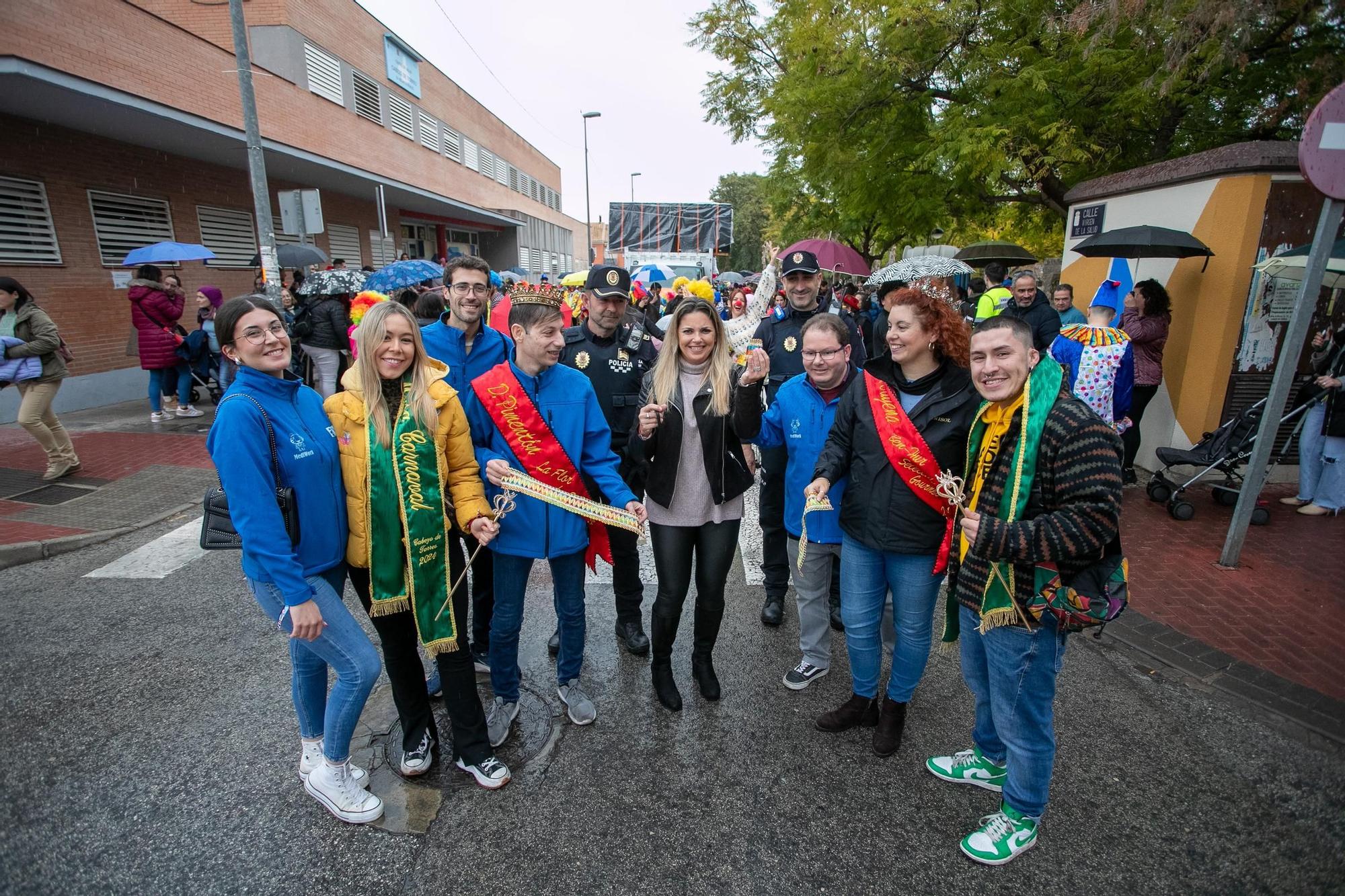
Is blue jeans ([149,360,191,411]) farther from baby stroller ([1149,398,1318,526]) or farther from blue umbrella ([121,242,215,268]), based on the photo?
baby stroller ([1149,398,1318,526])

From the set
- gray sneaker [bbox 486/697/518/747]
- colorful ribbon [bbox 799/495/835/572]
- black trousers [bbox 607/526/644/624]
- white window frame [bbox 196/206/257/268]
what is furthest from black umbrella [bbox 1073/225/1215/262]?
white window frame [bbox 196/206/257/268]

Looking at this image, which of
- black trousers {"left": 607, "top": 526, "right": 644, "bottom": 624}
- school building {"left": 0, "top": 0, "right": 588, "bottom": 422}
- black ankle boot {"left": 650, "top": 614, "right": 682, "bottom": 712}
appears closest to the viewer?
black ankle boot {"left": 650, "top": 614, "right": 682, "bottom": 712}

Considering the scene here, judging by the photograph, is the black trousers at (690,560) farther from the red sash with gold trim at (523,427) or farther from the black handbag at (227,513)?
the black handbag at (227,513)

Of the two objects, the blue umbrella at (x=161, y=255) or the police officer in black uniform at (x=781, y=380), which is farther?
the blue umbrella at (x=161, y=255)

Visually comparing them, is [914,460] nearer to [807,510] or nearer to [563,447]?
[807,510]

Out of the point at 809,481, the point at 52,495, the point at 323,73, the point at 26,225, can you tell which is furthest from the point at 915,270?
the point at 323,73

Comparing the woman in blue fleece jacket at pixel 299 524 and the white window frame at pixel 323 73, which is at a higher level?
the white window frame at pixel 323 73

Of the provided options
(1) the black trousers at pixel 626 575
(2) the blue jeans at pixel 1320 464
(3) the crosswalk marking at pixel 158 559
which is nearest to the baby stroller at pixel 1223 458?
(2) the blue jeans at pixel 1320 464

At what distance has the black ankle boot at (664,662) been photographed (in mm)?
3424

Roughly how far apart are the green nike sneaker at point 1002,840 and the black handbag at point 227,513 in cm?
278

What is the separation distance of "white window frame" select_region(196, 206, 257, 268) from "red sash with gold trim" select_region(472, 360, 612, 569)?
1294cm

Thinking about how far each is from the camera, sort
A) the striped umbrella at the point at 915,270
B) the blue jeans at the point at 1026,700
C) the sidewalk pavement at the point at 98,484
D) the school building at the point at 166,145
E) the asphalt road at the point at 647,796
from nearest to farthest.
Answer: the blue jeans at the point at 1026,700
the asphalt road at the point at 647,796
the sidewalk pavement at the point at 98,484
the striped umbrella at the point at 915,270
the school building at the point at 166,145

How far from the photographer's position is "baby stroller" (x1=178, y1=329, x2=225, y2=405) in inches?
389

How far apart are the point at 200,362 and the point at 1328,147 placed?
13.1 m
